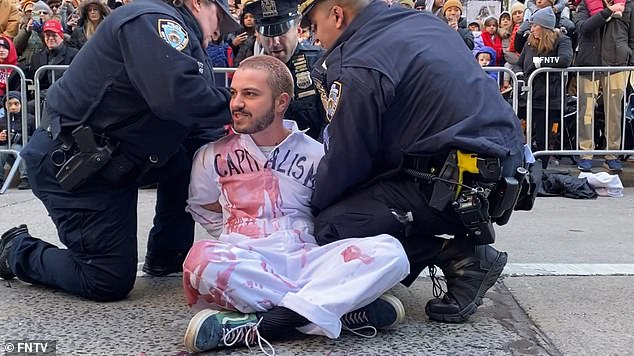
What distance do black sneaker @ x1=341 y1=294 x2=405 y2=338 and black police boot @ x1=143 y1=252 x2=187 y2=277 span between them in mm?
1203

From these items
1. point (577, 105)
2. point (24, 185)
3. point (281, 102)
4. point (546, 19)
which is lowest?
point (24, 185)

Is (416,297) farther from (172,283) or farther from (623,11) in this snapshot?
(623,11)

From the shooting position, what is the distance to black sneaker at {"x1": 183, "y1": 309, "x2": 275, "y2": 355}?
2.59 metres

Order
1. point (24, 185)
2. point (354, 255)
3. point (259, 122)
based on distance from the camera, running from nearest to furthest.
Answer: point (354, 255) < point (259, 122) < point (24, 185)

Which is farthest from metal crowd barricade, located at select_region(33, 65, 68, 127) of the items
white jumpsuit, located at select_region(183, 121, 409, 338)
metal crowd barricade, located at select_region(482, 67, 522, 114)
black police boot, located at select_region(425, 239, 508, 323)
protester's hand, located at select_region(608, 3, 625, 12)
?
protester's hand, located at select_region(608, 3, 625, 12)

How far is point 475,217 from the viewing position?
2.79m

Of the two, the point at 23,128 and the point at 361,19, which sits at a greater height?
the point at 361,19

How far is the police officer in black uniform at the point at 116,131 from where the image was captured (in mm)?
2973

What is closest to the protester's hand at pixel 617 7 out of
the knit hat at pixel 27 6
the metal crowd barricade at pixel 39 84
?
the metal crowd barricade at pixel 39 84

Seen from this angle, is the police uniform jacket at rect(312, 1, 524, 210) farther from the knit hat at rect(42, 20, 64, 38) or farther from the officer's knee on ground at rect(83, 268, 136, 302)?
the knit hat at rect(42, 20, 64, 38)

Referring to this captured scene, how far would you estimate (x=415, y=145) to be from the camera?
283 cm

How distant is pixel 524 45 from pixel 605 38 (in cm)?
90

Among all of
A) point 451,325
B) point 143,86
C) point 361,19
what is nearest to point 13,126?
point 143,86

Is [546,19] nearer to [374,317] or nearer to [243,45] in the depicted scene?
[243,45]
